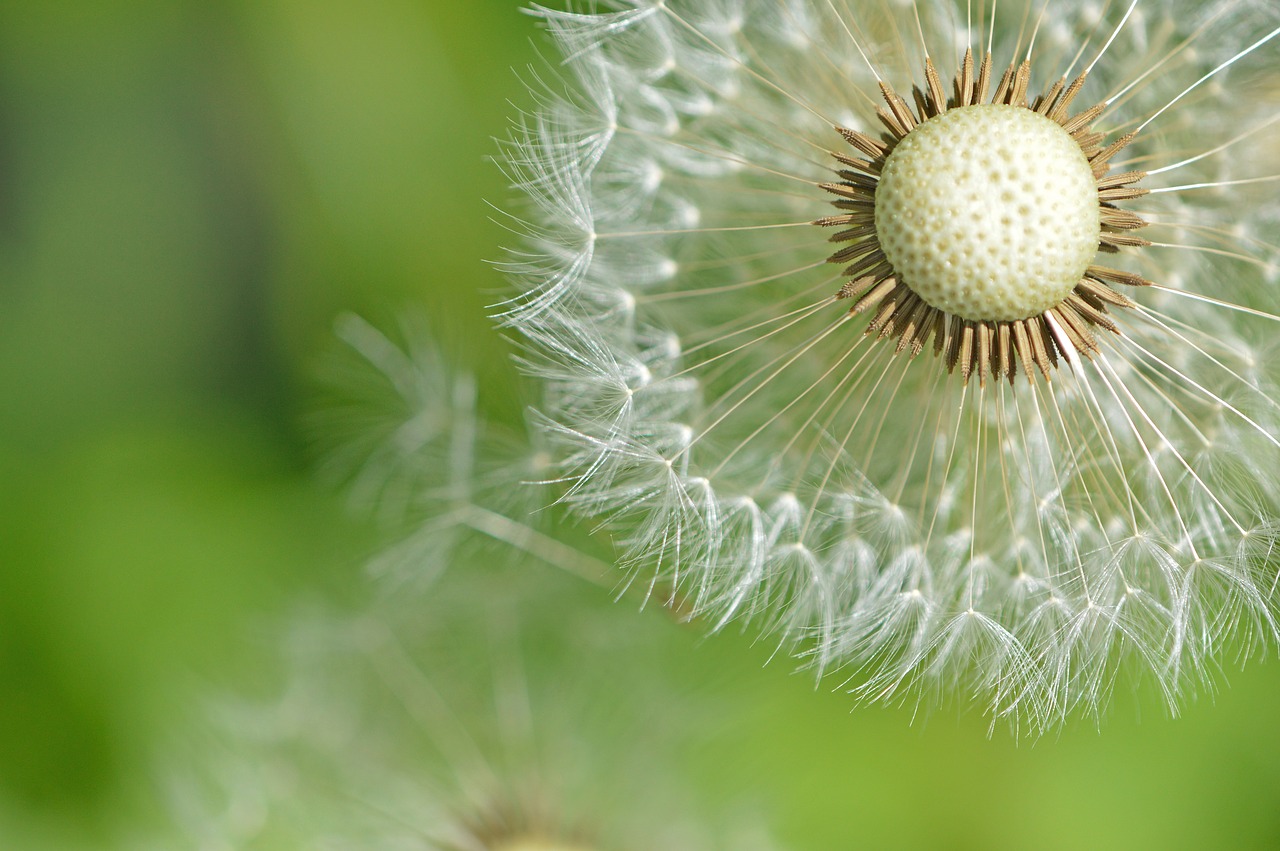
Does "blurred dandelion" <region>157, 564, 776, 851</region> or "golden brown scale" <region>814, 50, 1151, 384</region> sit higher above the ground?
"golden brown scale" <region>814, 50, 1151, 384</region>

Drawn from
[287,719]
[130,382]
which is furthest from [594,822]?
[130,382]

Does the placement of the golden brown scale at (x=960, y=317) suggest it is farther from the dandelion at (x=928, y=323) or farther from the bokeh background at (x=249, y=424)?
the bokeh background at (x=249, y=424)

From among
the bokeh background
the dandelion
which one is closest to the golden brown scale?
the dandelion

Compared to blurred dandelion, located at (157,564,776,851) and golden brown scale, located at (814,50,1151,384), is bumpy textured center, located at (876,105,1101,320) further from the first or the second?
blurred dandelion, located at (157,564,776,851)

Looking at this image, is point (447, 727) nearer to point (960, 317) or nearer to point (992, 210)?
point (960, 317)

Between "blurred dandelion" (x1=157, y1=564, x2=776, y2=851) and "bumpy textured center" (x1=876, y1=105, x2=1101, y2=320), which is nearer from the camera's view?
"bumpy textured center" (x1=876, y1=105, x2=1101, y2=320)

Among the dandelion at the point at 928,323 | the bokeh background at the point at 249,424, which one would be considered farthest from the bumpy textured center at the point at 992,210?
the bokeh background at the point at 249,424

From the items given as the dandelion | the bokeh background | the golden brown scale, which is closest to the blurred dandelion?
the bokeh background
